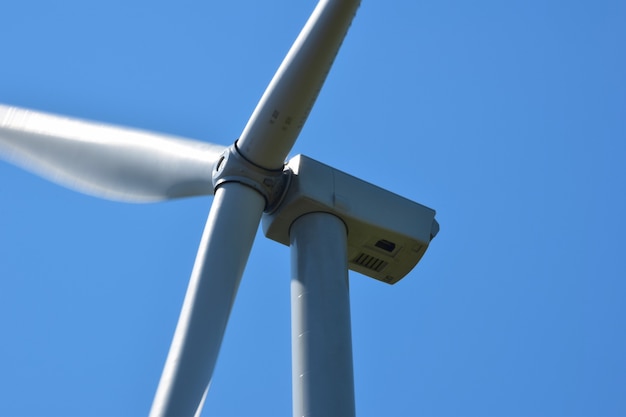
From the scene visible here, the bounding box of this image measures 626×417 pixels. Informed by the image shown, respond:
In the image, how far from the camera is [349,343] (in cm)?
1009

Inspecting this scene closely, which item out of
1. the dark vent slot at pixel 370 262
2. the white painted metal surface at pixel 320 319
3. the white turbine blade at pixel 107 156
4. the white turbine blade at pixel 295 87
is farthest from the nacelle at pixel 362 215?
the white turbine blade at pixel 107 156

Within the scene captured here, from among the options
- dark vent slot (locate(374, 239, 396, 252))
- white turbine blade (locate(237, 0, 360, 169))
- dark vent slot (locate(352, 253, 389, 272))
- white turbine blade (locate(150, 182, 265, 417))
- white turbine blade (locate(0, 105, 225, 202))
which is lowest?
white turbine blade (locate(150, 182, 265, 417))

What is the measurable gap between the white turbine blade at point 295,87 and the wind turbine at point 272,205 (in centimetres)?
1

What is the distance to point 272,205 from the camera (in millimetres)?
11273

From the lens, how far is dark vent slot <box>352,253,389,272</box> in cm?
1190

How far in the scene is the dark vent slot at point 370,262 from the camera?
11.9m

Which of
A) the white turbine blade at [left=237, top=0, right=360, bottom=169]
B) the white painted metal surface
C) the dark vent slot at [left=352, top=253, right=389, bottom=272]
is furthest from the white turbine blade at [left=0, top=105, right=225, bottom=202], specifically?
the dark vent slot at [left=352, top=253, right=389, bottom=272]

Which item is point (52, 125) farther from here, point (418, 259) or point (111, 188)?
point (418, 259)

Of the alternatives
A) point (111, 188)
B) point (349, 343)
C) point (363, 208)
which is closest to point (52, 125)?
point (111, 188)

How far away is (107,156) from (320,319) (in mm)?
3556

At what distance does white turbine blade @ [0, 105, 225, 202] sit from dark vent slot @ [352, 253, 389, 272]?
1.85 m

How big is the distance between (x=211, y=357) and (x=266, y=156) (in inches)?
96.6

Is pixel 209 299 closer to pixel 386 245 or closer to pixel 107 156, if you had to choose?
pixel 386 245

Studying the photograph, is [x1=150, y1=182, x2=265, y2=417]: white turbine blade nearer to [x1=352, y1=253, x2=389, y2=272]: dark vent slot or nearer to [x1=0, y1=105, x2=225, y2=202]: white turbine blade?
[x1=0, y1=105, x2=225, y2=202]: white turbine blade
